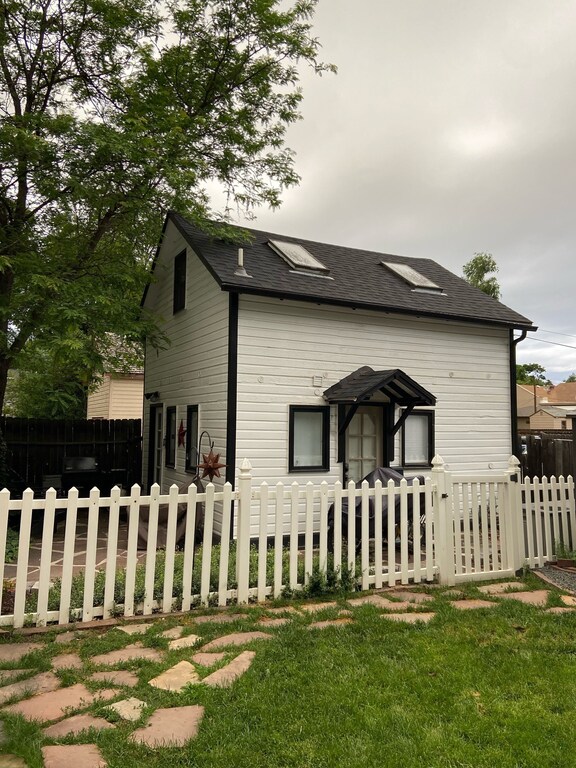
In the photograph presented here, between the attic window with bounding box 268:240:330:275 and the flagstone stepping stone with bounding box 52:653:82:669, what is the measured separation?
25.0 ft

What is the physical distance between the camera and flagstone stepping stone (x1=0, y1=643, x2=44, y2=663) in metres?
3.60

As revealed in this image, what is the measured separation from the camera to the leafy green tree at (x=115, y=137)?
28.0 ft

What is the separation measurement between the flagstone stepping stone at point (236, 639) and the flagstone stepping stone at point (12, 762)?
1.54m

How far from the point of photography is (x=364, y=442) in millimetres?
9320

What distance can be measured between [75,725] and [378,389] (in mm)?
6617

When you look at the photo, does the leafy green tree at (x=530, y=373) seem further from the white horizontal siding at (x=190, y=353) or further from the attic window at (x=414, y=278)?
the white horizontal siding at (x=190, y=353)

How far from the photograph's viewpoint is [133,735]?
2578mm

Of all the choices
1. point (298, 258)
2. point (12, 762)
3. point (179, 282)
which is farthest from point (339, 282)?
point (12, 762)

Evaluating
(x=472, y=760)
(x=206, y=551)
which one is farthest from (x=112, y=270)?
(x=472, y=760)

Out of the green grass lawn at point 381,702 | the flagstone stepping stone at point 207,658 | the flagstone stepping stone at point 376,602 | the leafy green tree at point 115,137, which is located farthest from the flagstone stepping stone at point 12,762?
the leafy green tree at point 115,137

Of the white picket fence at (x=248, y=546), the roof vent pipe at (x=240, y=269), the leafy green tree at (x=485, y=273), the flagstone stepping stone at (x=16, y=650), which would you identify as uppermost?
the leafy green tree at (x=485, y=273)

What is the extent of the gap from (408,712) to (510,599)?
2658 millimetres

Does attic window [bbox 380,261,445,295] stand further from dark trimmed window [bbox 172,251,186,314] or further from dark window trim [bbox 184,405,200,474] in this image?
dark window trim [bbox 184,405,200,474]

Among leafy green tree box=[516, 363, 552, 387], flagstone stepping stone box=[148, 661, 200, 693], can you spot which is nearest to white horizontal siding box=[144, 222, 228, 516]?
flagstone stepping stone box=[148, 661, 200, 693]
